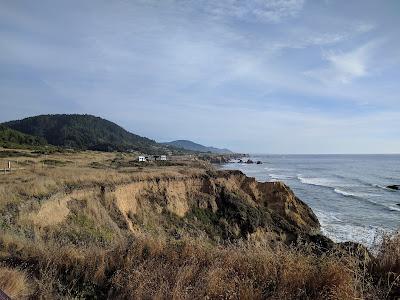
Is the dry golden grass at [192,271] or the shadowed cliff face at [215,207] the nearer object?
the dry golden grass at [192,271]

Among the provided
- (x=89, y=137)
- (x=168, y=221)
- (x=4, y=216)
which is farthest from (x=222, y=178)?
(x=89, y=137)

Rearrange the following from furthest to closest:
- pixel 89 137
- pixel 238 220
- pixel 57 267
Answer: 1. pixel 89 137
2. pixel 238 220
3. pixel 57 267

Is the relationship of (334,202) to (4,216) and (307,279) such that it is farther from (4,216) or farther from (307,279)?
(307,279)

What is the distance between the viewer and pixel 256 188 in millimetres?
37250

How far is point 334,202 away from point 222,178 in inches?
715

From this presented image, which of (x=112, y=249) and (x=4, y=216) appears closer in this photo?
(x=112, y=249)

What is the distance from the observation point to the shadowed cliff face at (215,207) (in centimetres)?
2633

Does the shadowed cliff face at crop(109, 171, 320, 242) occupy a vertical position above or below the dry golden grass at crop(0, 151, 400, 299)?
below

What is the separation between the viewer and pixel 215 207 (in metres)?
31.3

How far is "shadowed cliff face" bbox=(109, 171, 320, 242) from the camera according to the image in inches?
1037

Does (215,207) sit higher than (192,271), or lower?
lower

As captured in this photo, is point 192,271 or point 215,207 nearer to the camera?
point 192,271

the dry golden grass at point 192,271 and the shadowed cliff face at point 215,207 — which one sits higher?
the dry golden grass at point 192,271

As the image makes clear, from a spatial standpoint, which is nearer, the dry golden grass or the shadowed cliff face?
the dry golden grass
